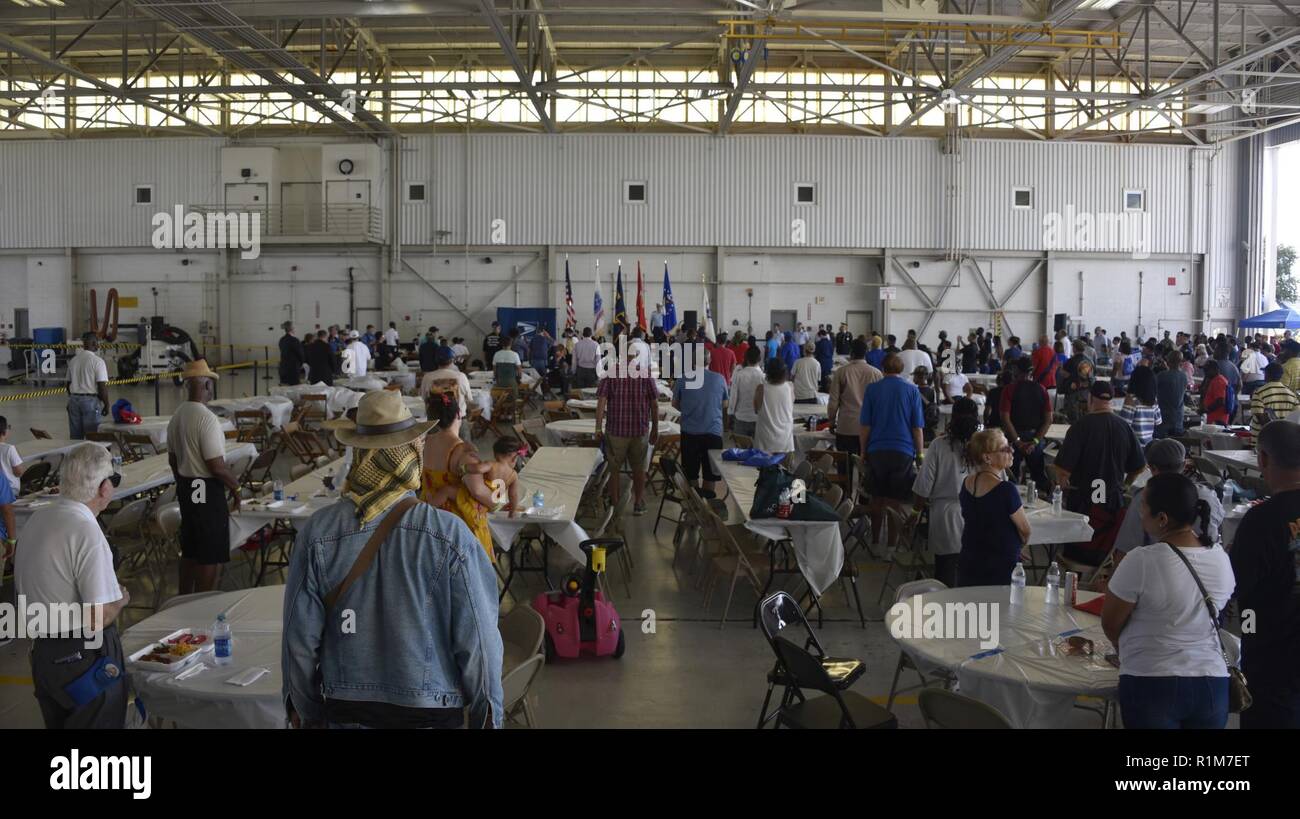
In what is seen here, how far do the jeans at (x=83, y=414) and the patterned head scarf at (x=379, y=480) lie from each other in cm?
1003

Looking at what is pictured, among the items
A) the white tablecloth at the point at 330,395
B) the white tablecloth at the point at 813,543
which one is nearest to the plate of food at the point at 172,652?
the white tablecloth at the point at 813,543

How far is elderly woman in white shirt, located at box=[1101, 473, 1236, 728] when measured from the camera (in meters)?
3.25

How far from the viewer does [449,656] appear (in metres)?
2.56

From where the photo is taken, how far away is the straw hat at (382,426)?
254 centimetres

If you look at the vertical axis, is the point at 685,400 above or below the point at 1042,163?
below

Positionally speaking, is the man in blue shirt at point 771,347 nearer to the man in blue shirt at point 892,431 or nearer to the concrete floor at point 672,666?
the man in blue shirt at point 892,431

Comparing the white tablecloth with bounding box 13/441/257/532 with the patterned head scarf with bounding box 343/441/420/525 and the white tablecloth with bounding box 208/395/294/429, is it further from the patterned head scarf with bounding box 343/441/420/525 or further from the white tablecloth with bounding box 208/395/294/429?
the patterned head scarf with bounding box 343/441/420/525

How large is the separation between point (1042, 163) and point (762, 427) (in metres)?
20.6

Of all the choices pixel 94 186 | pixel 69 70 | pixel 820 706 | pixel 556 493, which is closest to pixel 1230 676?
pixel 820 706

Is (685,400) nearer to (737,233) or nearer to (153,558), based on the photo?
(153,558)

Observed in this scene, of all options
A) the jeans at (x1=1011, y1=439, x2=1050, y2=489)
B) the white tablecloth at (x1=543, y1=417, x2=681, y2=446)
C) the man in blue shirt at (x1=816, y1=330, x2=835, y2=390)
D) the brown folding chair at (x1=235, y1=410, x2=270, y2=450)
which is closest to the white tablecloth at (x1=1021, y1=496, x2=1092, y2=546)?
the jeans at (x1=1011, y1=439, x2=1050, y2=489)

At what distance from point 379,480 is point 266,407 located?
11263 millimetres
